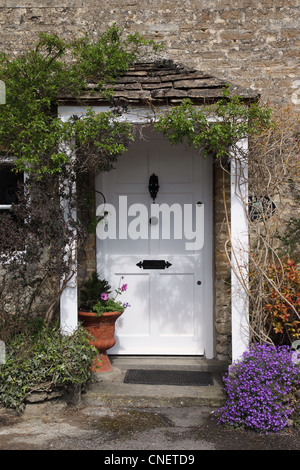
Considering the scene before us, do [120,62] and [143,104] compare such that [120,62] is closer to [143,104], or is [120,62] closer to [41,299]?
[143,104]

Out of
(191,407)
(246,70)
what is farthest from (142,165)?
(191,407)

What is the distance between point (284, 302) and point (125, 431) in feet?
6.44

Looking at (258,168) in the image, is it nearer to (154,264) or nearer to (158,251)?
(158,251)

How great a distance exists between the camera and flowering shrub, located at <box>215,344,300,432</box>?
3977mm

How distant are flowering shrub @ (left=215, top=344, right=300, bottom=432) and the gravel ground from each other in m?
0.11

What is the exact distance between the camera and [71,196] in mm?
4617

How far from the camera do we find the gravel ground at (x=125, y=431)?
3758 mm

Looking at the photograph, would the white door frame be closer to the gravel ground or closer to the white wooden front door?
the gravel ground

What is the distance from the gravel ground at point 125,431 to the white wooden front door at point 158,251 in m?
1.39

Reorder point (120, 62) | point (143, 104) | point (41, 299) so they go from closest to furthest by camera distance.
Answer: point (143, 104) → point (120, 62) → point (41, 299)

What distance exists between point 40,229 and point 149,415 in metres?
2.03

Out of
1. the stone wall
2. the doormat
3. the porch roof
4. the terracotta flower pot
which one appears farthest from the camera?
the stone wall

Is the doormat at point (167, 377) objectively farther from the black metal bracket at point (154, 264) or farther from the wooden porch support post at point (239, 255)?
the black metal bracket at point (154, 264)

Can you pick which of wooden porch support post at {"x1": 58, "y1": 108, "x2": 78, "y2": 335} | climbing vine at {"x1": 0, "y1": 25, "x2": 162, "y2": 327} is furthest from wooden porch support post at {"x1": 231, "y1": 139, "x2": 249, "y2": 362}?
wooden porch support post at {"x1": 58, "y1": 108, "x2": 78, "y2": 335}
